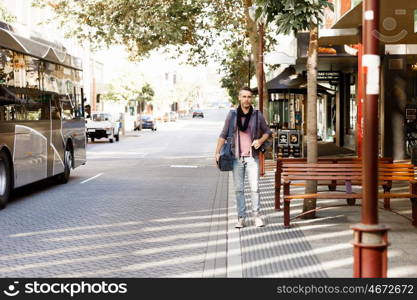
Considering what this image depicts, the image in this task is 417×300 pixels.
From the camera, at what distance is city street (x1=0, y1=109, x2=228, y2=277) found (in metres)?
8.16

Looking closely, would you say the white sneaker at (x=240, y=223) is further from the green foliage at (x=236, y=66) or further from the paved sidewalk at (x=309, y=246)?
the green foliage at (x=236, y=66)

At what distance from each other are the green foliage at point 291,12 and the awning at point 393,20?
9.73 ft

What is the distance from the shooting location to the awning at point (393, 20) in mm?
14568

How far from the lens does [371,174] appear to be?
5.62 metres

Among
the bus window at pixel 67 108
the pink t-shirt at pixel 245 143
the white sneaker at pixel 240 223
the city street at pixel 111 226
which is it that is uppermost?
the bus window at pixel 67 108

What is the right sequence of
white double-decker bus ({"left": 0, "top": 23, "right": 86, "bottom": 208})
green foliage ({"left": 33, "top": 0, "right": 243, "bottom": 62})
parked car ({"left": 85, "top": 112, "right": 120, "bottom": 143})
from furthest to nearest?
parked car ({"left": 85, "top": 112, "right": 120, "bottom": 143}), green foliage ({"left": 33, "top": 0, "right": 243, "bottom": 62}), white double-decker bus ({"left": 0, "top": 23, "right": 86, "bottom": 208})

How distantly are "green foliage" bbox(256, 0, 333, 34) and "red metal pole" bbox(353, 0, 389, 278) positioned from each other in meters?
5.14

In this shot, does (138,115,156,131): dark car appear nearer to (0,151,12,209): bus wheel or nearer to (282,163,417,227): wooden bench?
(0,151,12,209): bus wheel

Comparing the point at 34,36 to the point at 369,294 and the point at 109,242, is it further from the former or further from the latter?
the point at 369,294

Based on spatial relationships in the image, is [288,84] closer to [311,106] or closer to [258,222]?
[311,106]

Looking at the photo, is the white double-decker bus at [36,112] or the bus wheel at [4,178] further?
the white double-decker bus at [36,112]

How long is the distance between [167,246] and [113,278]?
198cm

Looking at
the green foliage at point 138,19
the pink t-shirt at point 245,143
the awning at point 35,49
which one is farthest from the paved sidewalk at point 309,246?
the green foliage at point 138,19

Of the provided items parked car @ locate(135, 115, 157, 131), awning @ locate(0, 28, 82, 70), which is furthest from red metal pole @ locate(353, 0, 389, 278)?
parked car @ locate(135, 115, 157, 131)
